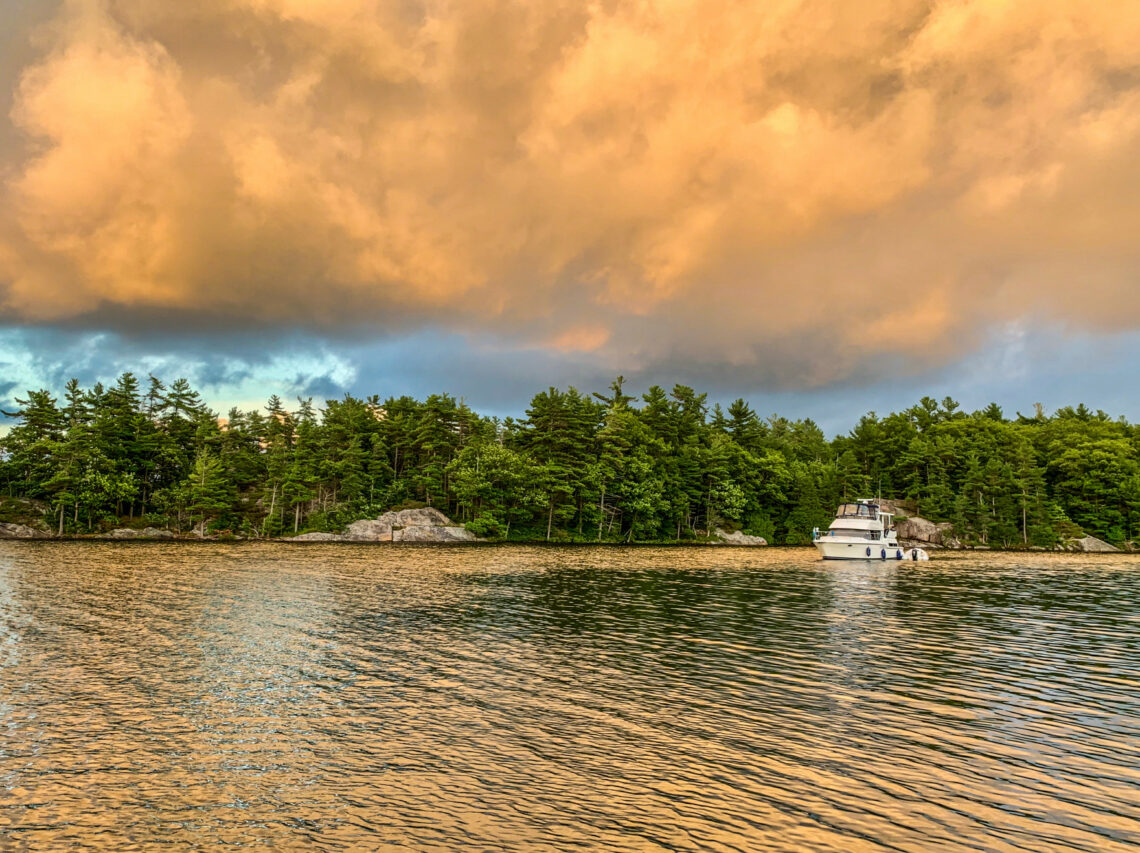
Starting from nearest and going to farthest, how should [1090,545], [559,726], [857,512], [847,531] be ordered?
[559,726] < [847,531] < [857,512] < [1090,545]

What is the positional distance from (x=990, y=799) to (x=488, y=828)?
389 inches

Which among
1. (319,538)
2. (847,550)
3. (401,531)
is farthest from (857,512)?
(319,538)

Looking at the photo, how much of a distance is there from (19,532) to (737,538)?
116827 mm

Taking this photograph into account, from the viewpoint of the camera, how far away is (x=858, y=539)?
89.5 meters

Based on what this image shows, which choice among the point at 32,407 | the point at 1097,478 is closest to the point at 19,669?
the point at 32,407

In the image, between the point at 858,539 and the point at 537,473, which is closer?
the point at 858,539

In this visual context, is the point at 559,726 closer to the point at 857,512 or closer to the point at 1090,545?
the point at 857,512

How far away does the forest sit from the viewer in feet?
358

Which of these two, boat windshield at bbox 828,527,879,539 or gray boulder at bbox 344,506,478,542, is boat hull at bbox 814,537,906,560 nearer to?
boat windshield at bbox 828,527,879,539

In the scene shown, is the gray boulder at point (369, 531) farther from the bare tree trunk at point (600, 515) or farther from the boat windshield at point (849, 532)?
the boat windshield at point (849, 532)

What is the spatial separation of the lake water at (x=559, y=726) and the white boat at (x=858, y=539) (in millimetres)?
49235

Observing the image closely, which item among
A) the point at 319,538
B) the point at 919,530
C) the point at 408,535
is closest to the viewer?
the point at 408,535

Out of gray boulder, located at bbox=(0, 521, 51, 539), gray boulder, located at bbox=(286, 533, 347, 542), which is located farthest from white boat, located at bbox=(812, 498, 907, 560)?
gray boulder, located at bbox=(0, 521, 51, 539)

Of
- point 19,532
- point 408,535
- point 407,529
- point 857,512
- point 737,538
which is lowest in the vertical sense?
point 737,538
